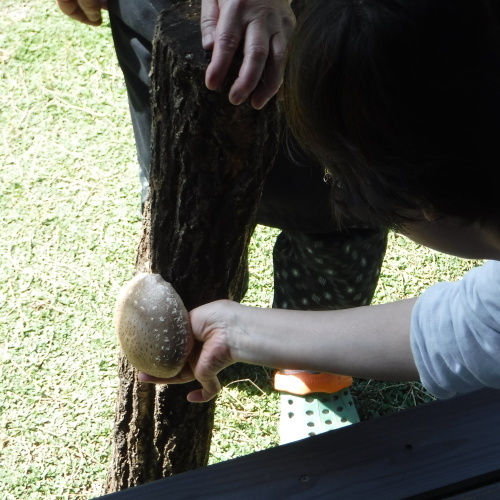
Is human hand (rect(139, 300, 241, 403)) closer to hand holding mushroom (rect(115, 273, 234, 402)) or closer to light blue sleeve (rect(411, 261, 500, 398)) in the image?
hand holding mushroom (rect(115, 273, 234, 402))

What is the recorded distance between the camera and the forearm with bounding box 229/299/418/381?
124 centimetres

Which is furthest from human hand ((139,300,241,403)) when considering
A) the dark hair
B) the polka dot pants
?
the polka dot pants

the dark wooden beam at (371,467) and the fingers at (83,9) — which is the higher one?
the fingers at (83,9)

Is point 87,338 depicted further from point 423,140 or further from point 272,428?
point 423,140

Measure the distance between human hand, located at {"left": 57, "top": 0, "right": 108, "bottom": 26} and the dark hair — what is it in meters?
1.00

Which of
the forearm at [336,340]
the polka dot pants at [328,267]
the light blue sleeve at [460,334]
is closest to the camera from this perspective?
the light blue sleeve at [460,334]

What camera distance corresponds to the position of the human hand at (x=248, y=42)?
1151 mm

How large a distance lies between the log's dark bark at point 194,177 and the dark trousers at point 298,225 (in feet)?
0.94

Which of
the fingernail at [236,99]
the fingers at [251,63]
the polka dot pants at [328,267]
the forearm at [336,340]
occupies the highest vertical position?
the fingers at [251,63]

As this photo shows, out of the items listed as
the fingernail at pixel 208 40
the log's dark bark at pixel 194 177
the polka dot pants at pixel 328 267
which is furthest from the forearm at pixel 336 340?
the polka dot pants at pixel 328 267

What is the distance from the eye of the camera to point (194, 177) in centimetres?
129

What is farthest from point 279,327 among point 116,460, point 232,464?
point 116,460

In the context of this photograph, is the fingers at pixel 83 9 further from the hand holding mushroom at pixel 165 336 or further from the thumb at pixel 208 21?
the hand holding mushroom at pixel 165 336

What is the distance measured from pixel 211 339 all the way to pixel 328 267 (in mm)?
671
